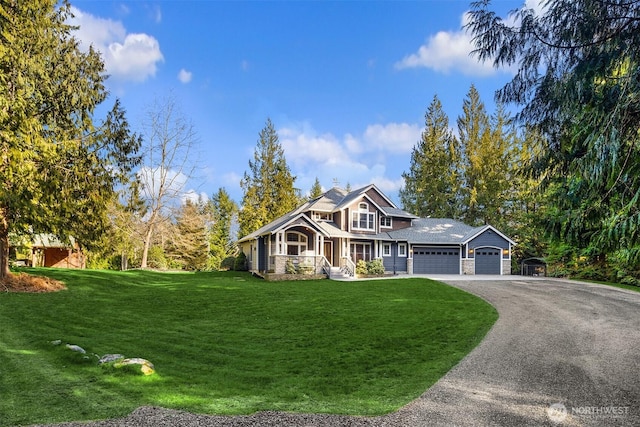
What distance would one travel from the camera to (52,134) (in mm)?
13648

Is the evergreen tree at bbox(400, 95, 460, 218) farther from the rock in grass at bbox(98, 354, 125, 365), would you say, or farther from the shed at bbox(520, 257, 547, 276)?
the rock in grass at bbox(98, 354, 125, 365)

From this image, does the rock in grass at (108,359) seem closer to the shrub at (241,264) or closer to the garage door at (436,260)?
the garage door at (436,260)

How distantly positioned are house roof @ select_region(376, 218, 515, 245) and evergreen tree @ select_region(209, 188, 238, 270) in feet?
67.5

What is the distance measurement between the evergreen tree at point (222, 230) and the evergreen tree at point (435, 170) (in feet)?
72.1

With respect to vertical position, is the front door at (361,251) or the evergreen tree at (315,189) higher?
the evergreen tree at (315,189)

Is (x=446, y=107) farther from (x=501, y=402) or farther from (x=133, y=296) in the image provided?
(x=501, y=402)

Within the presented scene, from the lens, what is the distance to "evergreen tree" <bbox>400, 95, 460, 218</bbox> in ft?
128

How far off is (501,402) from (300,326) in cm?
636

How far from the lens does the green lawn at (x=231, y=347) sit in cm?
508

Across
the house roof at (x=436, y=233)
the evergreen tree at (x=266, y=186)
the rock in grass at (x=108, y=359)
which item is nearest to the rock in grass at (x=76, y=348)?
the rock in grass at (x=108, y=359)

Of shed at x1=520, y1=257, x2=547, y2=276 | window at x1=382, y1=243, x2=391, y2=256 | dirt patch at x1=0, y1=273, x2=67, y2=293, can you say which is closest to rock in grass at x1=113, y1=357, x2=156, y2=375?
dirt patch at x1=0, y1=273, x2=67, y2=293

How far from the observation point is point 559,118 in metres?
6.05

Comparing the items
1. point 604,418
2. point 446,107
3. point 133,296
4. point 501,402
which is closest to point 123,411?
point 501,402

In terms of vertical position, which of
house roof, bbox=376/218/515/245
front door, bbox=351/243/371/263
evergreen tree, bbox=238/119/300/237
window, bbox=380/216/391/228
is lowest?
front door, bbox=351/243/371/263
